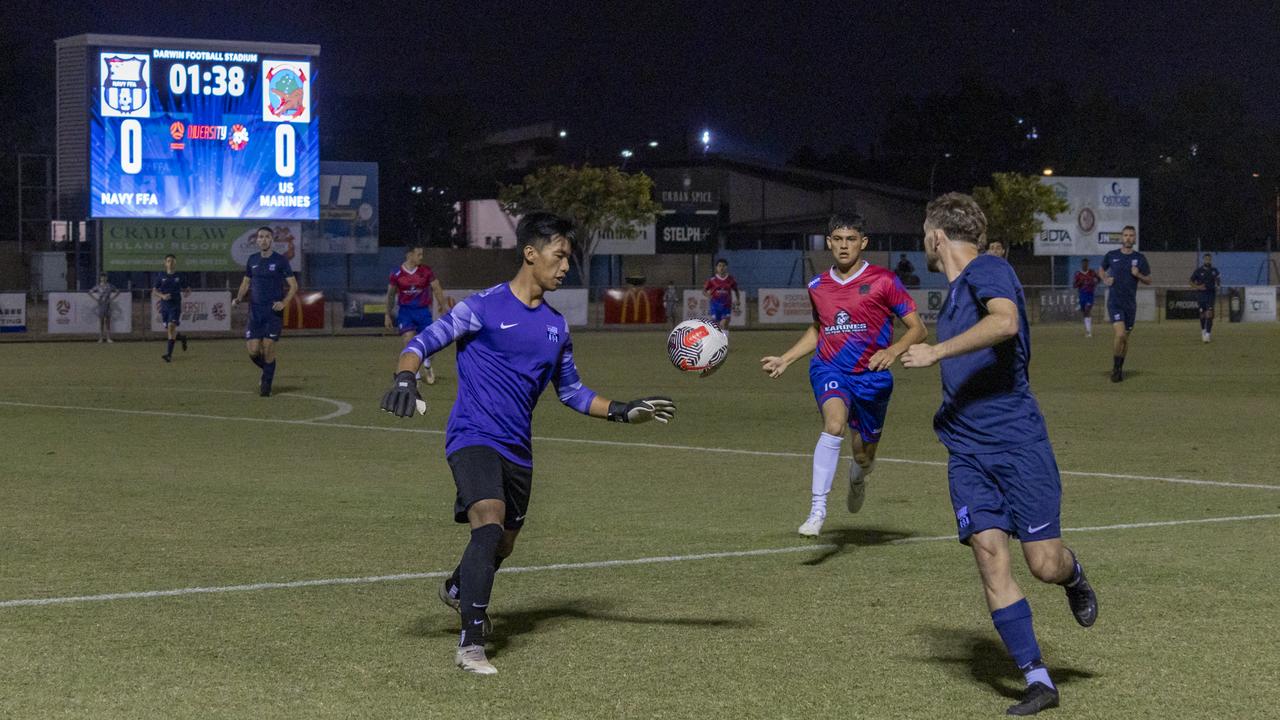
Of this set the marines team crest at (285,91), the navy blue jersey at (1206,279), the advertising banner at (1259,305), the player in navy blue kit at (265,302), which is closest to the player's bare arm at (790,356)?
the player in navy blue kit at (265,302)

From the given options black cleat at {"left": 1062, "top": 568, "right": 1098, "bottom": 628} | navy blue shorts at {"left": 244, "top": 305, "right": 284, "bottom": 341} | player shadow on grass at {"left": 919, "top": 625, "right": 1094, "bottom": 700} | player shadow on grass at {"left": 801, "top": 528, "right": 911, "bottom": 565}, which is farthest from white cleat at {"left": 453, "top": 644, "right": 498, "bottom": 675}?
navy blue shorts at {"left": 244, "top": 305, "right": 284, "bottom": 341}

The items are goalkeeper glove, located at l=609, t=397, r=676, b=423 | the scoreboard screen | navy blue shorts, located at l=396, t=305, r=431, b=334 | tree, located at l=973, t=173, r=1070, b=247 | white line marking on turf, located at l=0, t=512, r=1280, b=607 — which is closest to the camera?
goalkeeper glove, located at l=609, t=397, r=676, b=423

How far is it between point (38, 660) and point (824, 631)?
11.2ft

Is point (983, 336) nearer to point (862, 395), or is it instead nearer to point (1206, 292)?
point (862, 395)

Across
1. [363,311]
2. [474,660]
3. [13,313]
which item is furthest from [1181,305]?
[474,660]

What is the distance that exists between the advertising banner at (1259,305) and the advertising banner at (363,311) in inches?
1208

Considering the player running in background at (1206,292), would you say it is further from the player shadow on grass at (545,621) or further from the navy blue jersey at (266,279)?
the player shadow on grass at (545,621)

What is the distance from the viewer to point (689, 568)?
30.0 feet

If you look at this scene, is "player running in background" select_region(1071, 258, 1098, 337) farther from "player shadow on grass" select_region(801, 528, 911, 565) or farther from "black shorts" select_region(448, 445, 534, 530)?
"black shorts" select_region(448, 445, 534, 530)

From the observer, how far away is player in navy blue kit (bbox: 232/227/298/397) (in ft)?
74.8

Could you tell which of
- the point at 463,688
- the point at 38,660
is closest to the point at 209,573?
the point at 38,660

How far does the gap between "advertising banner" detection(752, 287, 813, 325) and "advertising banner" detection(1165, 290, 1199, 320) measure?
14156mm

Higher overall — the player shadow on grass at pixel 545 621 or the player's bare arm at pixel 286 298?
the player's bare arm at pixel 286 298

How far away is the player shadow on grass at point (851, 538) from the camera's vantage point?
9.77 metres
